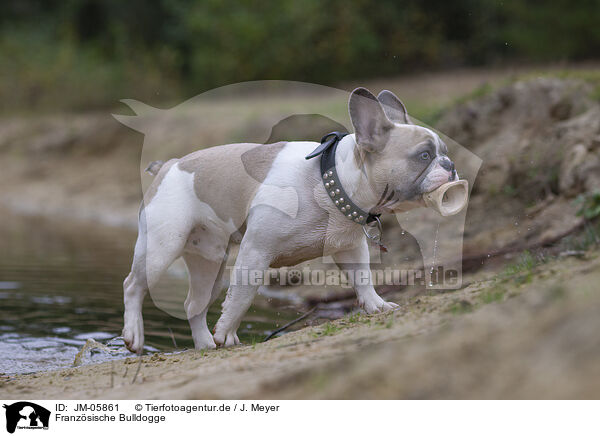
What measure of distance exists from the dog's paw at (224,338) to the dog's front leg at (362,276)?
Answer: 2.63 ft

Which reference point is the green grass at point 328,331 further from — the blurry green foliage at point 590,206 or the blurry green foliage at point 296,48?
the blurry green foliage at point 296,48

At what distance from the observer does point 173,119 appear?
1811 centimetres

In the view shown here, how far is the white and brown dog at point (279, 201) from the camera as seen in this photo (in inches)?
162

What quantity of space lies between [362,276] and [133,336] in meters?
1.44

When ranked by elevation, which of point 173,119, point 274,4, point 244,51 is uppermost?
point 274,4

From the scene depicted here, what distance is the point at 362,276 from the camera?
4.54 metres

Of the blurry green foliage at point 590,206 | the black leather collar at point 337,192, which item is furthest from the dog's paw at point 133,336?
the blurry green foliage at point 590,206

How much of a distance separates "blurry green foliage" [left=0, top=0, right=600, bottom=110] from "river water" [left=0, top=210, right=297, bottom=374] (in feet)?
43.7

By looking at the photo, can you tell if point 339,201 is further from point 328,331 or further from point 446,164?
point 328,331
